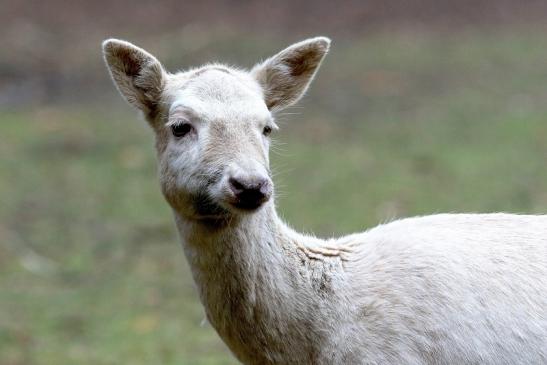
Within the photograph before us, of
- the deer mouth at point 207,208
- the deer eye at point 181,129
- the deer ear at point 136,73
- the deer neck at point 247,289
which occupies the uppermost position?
the deer ear at point 136,73

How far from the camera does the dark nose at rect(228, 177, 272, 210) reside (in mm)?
4734

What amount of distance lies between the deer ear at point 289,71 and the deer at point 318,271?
180 millimetres

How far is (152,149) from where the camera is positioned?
1305 centimetres

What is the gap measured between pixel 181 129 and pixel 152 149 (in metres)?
7.89

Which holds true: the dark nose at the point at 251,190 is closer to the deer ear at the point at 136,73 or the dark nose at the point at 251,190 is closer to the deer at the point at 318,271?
the deer at the point at 318,271

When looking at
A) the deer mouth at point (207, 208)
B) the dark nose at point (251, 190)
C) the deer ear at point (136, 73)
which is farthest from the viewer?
the deer ear at point (136, 73)

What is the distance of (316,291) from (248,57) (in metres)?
11.2

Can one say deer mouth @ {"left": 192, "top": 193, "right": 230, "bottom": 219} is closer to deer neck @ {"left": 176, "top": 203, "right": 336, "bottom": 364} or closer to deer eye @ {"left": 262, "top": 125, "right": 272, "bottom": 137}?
deer neck @ {"left": 176, "top": 203, "right": 336, "bottom": 364}

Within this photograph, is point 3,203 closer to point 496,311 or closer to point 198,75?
point 198,75

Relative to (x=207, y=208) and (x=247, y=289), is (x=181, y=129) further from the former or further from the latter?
(x=247, y=289)

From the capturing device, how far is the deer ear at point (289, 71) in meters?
5.66

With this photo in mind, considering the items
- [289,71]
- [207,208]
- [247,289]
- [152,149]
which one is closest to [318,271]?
[247,289]

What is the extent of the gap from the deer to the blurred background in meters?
1.05

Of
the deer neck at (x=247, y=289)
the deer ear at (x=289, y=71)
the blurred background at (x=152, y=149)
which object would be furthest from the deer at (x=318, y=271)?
the blurred background at (x=152, y=149)
